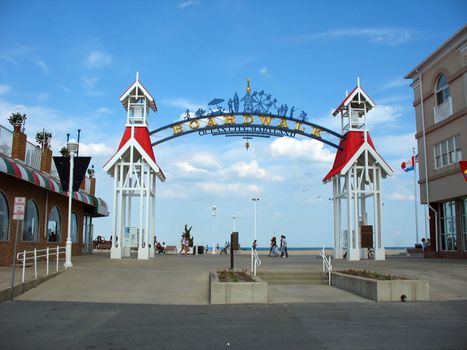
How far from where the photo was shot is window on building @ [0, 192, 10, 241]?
66.8 ft

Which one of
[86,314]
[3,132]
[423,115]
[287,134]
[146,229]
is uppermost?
[423,115]

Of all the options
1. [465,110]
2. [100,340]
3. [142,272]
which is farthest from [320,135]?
[100,340]

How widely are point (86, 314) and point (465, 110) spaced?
84.3 feet

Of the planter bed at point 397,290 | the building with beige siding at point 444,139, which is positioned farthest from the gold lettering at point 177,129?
the planter bed at point 397,290

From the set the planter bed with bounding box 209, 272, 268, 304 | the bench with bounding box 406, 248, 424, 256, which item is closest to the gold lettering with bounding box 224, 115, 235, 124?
the planter bed with bounding box 209, 272, 268, 304

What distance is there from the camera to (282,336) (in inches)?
347

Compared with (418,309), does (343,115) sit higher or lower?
higher

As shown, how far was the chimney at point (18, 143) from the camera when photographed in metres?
21.4

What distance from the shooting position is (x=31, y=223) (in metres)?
23.8

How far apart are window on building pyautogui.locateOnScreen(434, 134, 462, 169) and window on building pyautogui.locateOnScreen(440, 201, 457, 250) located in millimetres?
2711

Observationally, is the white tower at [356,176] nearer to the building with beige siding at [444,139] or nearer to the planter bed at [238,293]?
the building with beige siding at [444,139]

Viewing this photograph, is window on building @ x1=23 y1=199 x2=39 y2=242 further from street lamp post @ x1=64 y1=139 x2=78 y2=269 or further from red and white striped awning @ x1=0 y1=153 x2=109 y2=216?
street lamp post @ x1=64 y1=139 x2=78 y2=269

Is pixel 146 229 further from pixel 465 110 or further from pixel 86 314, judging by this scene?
pixel 465 110

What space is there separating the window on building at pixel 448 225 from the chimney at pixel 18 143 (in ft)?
84.2
